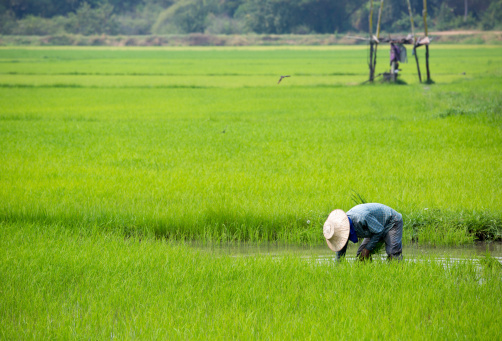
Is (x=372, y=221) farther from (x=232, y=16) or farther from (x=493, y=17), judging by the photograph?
(x=232, y=16)

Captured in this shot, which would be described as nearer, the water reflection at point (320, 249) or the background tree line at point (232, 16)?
the water reflection at point (320, 249)

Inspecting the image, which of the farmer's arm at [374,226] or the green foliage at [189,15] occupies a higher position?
the green foliage at [189,15]

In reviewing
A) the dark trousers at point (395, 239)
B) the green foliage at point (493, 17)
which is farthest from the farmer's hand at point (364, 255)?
the green foliage at point (493, 17)

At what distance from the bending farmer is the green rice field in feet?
0.42

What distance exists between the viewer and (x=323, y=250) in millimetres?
4367

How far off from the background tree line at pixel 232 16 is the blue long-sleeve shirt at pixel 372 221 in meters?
42.5

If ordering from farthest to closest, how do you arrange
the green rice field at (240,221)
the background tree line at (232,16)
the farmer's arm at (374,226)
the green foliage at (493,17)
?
the background tree line at (232,16) → the green foliage at (493,17) → the farmer's arm at (374,226) → the green rice field at (240,221)

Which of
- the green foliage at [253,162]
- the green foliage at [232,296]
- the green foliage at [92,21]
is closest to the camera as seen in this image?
the green foliage at [232,296]

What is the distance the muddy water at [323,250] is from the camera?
166 inches

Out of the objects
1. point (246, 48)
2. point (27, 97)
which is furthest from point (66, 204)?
point (246, 48)

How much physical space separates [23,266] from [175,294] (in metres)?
1.15

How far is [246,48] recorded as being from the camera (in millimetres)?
47062

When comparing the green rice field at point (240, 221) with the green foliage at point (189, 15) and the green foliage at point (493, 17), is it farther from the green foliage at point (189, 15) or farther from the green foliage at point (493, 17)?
the green foliage at point (189, 15)

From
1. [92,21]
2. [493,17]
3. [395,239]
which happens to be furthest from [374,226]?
[92,21]
